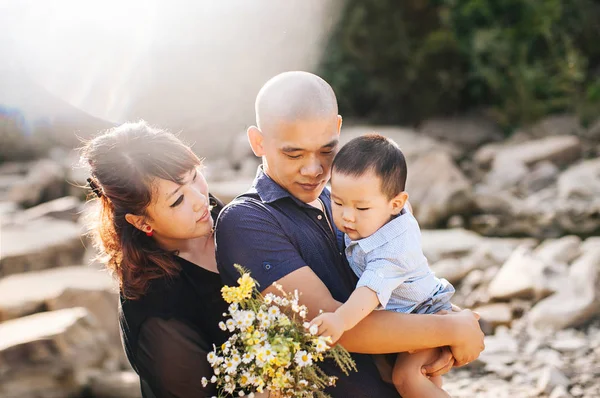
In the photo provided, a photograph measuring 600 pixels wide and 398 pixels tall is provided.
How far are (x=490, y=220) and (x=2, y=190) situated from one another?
6798 millimetres

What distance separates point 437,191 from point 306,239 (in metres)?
6.21

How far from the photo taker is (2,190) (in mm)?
10359

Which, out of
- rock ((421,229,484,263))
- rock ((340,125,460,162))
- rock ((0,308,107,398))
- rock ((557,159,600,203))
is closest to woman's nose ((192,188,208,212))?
rock ((0,308,107,398))

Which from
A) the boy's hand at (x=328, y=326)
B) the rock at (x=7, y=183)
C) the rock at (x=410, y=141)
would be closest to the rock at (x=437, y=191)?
the rock at (x=410, y=141)

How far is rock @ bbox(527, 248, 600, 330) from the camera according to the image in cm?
510

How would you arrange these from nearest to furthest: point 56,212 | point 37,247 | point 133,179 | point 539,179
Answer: point 133,179 → point 37,247 → point 56,212 → point 539,179

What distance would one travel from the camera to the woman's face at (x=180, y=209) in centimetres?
270

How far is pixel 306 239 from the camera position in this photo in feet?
8.14

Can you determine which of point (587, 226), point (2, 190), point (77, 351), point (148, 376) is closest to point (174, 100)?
point (2, 190)

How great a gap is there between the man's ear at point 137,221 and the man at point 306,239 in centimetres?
43

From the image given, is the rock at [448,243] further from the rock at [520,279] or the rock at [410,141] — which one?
the rock at [410,141]

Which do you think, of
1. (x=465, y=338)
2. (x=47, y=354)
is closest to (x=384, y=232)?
(x=465, y=338)

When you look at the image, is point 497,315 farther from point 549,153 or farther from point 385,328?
point 549,153

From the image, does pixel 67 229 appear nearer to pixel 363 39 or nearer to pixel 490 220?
pixel 490 220
